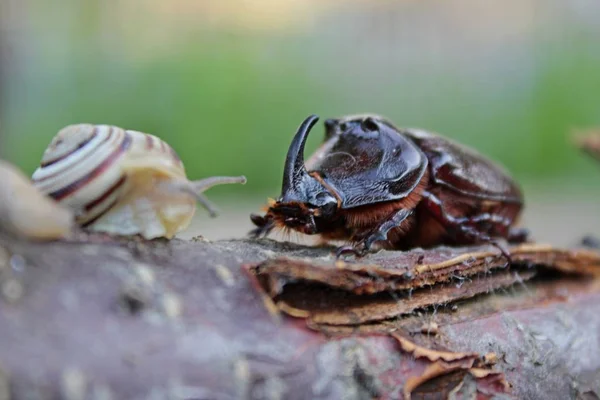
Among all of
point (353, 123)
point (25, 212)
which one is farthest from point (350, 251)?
point (25, 212)

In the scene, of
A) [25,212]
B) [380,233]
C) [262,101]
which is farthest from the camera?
[262,101]

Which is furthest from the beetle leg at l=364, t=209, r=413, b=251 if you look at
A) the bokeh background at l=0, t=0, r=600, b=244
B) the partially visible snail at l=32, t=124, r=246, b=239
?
the bokeh background at l=0, t=0, r=600, b=244

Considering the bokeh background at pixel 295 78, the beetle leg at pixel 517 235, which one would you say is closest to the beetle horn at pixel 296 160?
the beetle leg at pixel 517 235

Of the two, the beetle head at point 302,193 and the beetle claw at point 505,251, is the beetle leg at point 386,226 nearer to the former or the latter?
the beetle head at point 302,193

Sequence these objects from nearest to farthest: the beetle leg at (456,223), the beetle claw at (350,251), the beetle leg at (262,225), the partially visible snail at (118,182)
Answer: the partially visible snail at (118,182), the beetle claw at (350,251), the beetle leg at (262,225), the beetle leg at (456,223)

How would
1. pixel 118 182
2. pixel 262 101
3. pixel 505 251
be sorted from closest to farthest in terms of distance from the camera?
pixel 118 182, pixel 505 251, pixel 262 101

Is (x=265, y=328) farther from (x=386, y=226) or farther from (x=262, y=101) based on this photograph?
(x=262, y=101)
